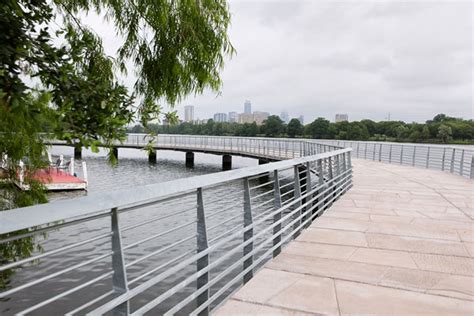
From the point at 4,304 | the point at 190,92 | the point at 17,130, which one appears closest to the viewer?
the point at 190,92

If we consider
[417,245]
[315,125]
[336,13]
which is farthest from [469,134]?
[417,245]

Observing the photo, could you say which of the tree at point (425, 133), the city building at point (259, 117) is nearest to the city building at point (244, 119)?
the city building at point (259, 117)

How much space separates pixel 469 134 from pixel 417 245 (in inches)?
1816

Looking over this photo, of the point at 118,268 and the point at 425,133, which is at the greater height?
the point at 118,268

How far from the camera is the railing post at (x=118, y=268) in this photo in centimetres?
235

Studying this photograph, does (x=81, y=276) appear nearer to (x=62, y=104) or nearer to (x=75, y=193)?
(x=62, y=104)

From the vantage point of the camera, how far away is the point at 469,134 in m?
45.5

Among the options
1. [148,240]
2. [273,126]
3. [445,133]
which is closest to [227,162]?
[445,133]

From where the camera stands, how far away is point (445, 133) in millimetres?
45344

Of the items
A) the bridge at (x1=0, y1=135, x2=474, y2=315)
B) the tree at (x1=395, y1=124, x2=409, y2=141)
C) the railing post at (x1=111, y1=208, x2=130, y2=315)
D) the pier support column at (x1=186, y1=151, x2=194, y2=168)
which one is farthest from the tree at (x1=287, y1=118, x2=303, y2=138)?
the railing post at (x1=111, y1=208, x2=130, y2=315)

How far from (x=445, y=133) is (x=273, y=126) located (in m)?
33.6

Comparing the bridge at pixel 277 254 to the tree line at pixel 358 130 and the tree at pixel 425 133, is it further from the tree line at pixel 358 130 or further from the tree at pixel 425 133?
the tree at pixel 425 133

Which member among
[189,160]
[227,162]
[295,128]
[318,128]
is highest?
[318,128]

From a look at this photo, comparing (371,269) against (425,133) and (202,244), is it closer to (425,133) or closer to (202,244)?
(202,244)
